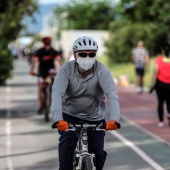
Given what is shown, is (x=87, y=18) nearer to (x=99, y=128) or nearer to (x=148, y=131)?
(x=148, y=131)

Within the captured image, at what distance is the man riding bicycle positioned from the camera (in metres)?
7.25

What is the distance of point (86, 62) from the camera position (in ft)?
23.6

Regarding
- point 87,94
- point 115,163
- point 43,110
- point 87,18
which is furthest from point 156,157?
point 87,18

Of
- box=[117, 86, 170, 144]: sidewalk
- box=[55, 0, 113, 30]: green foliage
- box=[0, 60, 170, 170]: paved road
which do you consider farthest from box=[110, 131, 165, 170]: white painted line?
box=[55, 0, 113, 30]: green foliage

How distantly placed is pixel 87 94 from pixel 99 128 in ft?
1.43

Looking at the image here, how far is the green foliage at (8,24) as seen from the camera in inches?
929

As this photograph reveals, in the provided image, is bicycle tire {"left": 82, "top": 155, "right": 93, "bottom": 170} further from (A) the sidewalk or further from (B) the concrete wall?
(B) the concrete wall

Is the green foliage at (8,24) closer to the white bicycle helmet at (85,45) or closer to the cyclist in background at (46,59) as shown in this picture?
the cyclist in background at (46,59)

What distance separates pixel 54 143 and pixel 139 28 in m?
40.3

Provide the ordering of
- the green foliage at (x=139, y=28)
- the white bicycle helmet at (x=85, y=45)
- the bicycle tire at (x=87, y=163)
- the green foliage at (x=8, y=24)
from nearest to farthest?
the bicycle tire at (x=87, y=163), the white bicycle helmet at (x=85, y=45), the green foliage at (x=8, y=24), the green foliage at (x=139, y=28)

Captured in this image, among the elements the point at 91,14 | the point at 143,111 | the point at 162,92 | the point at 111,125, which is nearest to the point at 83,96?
the point at 111,125

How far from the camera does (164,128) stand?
16.6 m

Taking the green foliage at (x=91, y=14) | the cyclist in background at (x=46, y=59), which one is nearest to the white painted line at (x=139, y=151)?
the cyclist in background at (x=46, y=59)

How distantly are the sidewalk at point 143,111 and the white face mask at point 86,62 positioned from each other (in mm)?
7131
